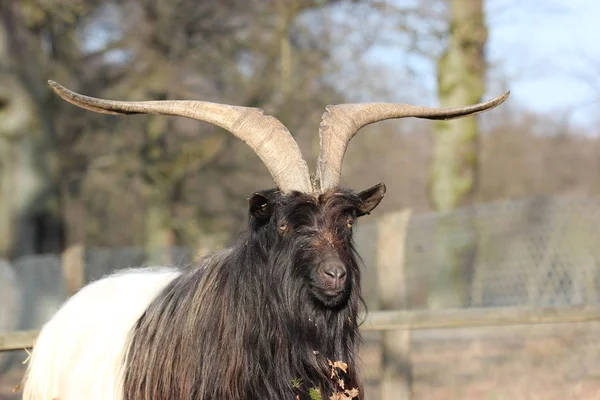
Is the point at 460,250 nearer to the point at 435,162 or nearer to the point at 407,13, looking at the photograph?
the point at 435,162

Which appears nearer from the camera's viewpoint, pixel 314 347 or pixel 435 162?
pixel 314 347

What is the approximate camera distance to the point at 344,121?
17.2 ft

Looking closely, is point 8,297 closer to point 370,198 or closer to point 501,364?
point 501,364

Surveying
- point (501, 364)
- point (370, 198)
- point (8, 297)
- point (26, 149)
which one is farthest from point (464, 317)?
point (26, 149)

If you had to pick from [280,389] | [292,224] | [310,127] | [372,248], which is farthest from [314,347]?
[310,127]

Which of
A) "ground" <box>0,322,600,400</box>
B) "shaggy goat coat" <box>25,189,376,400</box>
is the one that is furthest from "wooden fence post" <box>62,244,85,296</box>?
"shaggy goat coat" <box>25,189,376,400</box>

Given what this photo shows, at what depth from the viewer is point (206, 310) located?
491 centimetres

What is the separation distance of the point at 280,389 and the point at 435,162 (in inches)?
407

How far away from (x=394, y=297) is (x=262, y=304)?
3346 millimetres

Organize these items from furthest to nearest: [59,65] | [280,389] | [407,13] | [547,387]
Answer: [59,65] < [407,13] < [547,387] < [280,389]

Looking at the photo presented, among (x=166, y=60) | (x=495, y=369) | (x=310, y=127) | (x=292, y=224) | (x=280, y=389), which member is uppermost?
(x=166, y=60)

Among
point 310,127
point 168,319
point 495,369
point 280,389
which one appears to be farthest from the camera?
point 310,127

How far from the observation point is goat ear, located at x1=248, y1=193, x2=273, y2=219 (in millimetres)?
4727

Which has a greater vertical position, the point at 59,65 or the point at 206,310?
the point at 59,65
